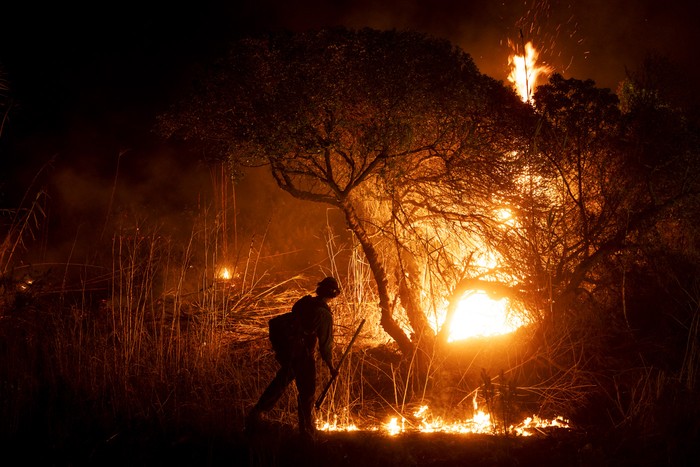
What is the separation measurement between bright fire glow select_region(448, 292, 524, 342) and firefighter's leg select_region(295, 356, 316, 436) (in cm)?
336

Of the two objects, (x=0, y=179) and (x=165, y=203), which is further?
(x=165, y=203)

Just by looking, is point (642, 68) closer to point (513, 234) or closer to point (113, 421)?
point (513, 234)

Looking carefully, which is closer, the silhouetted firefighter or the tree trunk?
the silhouetted firefighter

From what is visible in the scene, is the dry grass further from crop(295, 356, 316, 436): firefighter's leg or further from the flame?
the flame

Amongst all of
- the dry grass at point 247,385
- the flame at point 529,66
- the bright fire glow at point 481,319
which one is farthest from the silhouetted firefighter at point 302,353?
the flame at point 529,66

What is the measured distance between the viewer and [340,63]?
25.3ft

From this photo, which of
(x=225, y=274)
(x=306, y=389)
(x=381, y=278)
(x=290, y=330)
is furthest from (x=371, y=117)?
(x=225, y=274)

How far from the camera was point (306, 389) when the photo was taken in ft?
21.4

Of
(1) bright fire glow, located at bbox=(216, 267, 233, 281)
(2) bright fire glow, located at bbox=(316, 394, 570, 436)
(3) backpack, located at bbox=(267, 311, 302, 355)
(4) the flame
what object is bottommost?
(2) bright fire glow, located at bbox=(316, 394, 570, 436)

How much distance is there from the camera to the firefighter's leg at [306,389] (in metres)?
6.51

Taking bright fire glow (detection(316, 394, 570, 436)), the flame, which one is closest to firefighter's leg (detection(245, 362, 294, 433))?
bright fire glow (detection(316, 394, 570, 436))

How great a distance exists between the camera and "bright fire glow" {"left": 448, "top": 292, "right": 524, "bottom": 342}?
30.6ft

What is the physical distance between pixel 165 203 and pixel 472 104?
12.0m

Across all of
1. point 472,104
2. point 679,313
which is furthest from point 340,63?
point 679,313
